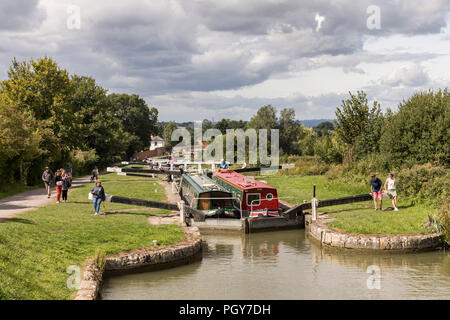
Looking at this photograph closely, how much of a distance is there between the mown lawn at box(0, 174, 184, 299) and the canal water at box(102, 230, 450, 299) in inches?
51.4

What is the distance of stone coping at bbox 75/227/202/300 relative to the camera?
10070 millimetres

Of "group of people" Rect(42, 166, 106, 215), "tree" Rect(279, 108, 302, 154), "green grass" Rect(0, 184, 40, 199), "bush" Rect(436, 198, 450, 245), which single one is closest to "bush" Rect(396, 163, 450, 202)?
"bush" Rect(436, 198, 450, 245)

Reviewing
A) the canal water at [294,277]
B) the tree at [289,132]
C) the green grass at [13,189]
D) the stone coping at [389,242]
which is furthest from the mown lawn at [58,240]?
the tree at [289,132]

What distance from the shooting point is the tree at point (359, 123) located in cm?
3272

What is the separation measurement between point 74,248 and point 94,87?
1517 inches

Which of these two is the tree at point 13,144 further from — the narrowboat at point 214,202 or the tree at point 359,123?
the tree at point 359,123

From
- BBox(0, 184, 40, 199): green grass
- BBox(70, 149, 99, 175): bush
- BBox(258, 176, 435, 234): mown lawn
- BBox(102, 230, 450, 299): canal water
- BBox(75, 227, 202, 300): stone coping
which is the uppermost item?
BBox(70, 149, 99, 175): bush

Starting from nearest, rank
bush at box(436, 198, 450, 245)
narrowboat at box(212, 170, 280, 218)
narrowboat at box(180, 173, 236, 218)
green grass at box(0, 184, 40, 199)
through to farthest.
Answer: bush at box(436, 198, 450, 245), narrowboat at box(180, 173, 236, 218), narrowboat at box(212, 170, 280, 218), green grass at box(0, 184, 40, 199)

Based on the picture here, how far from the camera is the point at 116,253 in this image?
11953mm

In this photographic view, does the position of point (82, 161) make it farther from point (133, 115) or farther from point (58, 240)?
point (133, 115)

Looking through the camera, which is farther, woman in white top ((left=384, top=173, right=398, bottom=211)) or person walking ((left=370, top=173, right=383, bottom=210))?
person walking ((left=370, top=173, right=383, bottom=210))

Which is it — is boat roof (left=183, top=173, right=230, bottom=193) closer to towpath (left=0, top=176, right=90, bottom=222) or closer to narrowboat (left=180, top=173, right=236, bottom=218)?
narrowboat (left=180, top=173, right=236, bottom=218)

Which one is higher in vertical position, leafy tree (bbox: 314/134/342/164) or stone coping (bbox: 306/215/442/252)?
leafy tree (bbox: 314/134/342/164)

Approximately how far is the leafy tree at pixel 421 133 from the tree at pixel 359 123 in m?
7.28
